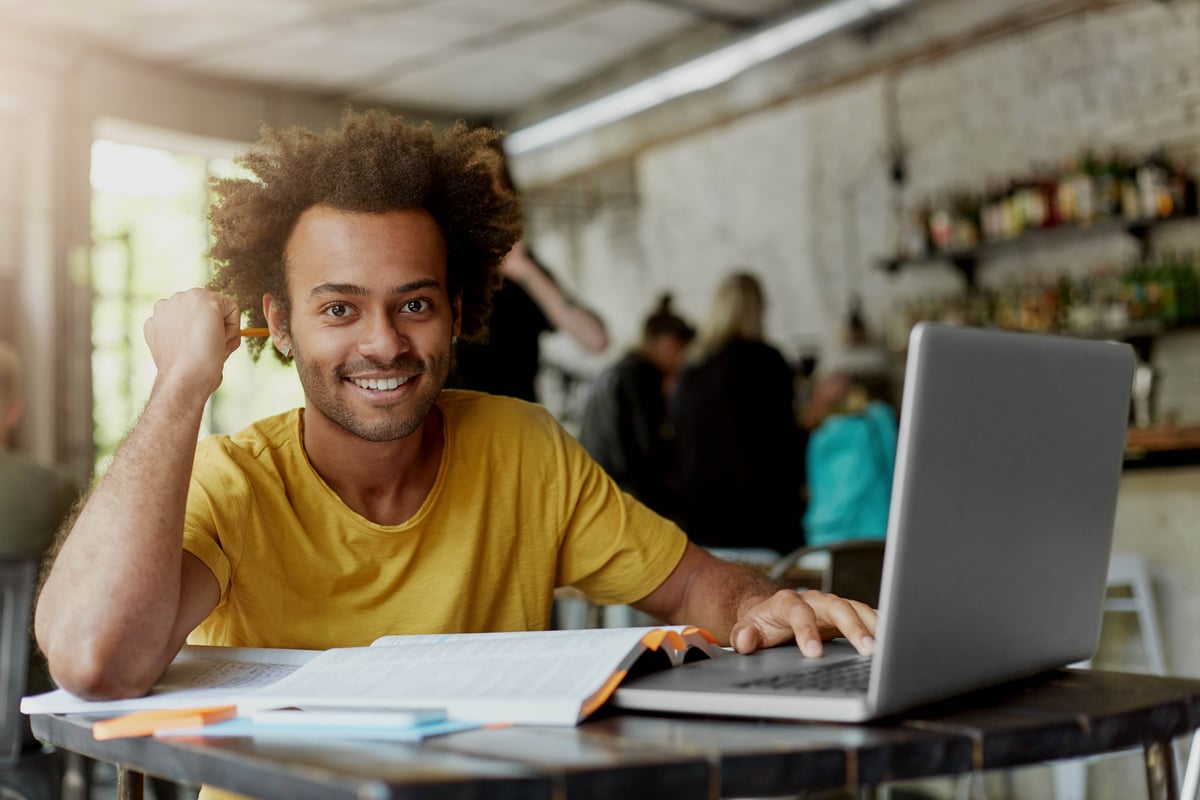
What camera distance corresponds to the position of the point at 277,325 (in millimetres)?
1654

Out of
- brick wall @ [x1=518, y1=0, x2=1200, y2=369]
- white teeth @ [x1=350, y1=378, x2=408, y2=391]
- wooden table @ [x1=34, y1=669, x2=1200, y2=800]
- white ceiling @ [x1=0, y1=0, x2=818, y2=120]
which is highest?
white ceiling @ [x1=0, y1=0, x2=818, y2=120]

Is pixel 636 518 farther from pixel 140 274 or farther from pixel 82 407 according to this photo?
pixel 140 274

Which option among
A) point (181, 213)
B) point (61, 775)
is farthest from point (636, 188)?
point (61, 775)

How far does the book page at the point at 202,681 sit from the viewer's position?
1.02 m

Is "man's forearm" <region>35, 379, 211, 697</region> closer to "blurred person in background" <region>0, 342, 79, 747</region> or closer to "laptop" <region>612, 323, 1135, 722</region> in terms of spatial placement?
"laptop" <region>612, 323, 1135, 722</region>

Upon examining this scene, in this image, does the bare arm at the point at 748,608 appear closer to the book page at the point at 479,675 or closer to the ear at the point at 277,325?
the book page at the point at 479,675

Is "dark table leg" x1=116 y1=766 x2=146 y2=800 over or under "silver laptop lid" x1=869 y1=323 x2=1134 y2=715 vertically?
under

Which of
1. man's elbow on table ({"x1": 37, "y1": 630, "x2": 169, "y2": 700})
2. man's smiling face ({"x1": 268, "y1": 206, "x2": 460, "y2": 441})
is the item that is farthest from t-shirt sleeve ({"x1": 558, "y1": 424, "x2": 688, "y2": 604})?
man's elbow on table ({"x1": 37, "y1": 630, "x2": 169, "y2": 700})

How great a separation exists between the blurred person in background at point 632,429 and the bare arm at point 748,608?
9.26 ft

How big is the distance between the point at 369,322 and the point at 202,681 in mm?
521

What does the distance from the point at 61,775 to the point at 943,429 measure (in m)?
2.04

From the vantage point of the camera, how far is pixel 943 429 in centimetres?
80

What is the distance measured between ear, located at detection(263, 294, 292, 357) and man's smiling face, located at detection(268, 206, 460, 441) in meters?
0.10

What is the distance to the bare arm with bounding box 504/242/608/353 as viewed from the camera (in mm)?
3156
